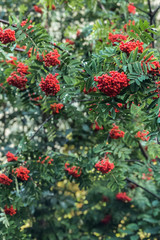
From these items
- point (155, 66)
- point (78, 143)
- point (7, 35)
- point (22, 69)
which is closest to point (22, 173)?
point (22, 69)

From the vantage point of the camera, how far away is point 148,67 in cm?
118

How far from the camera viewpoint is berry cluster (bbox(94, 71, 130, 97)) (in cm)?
111

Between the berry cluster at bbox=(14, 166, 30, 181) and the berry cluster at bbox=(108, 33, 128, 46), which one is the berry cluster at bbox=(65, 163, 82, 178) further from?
the berry cluster at bbox=(108, 33, 128, 46)

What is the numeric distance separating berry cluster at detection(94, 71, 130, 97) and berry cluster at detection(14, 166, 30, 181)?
0.88 meters

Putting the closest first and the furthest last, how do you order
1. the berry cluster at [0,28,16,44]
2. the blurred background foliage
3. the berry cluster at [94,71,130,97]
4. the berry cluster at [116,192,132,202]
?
the berry cluster at [94,71,130,97] < the berry cluster at [0,28,16,44] < the blurred background foliage < the berry cluster at [116,192,132,202]

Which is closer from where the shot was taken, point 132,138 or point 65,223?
point 132,138

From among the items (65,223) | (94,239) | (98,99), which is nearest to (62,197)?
(65,223)

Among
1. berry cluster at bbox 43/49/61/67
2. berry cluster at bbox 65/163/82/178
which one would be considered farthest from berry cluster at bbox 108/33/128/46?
berry cluster at bbox 65/163/82/178

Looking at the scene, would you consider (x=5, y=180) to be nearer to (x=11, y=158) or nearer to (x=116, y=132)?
(x=11, y=158)

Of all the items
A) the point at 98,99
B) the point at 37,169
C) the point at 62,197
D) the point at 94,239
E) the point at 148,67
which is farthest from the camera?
the point at 62,197

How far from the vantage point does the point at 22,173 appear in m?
1.72

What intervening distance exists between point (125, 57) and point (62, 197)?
2169 millimetres

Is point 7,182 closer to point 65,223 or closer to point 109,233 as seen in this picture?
point 65,223

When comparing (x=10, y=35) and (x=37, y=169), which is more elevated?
(x=10, y=35)
